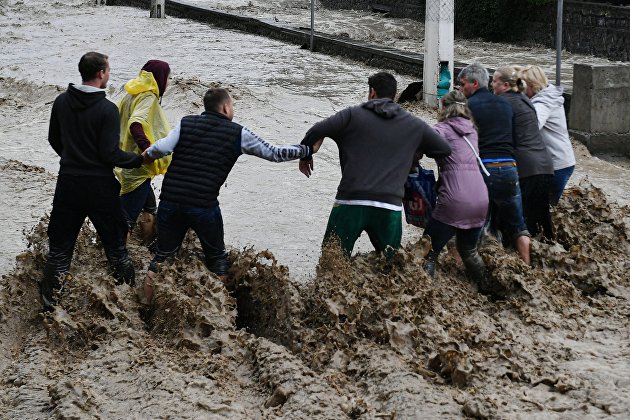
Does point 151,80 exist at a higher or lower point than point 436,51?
lower

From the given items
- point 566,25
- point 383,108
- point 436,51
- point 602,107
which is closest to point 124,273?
point 383,108

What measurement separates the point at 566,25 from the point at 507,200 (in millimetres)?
16124

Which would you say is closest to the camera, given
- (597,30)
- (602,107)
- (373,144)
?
(373,144)

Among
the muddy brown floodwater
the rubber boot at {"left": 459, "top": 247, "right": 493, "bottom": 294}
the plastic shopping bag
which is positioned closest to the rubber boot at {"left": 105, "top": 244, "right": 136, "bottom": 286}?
the muddy brown floodwater

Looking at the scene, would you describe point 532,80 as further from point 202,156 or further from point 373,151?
point 202,156

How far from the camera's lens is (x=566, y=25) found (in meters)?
22.3

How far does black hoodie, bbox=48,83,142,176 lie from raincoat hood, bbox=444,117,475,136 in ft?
7.42

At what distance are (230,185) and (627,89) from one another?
6.12 meters

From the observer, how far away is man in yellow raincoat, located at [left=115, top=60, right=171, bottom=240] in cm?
700

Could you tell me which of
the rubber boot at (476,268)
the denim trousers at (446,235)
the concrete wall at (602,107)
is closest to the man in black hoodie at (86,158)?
the denim trousers at (446,235)

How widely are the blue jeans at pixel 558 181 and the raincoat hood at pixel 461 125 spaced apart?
4.00 feet

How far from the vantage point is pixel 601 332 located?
658 centimetres

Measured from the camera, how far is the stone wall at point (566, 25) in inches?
824

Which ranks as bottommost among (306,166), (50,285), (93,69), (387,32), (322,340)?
(322,340)
